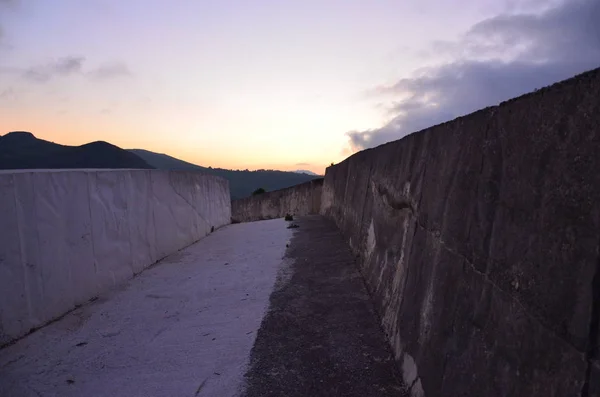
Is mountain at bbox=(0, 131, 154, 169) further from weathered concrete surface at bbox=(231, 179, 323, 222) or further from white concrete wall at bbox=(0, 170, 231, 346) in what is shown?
white concrete wall at bbox=(0, 170, 231, 346)

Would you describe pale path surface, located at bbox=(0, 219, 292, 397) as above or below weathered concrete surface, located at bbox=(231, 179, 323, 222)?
below

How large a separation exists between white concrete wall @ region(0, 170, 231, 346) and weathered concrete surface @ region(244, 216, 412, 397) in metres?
2.00

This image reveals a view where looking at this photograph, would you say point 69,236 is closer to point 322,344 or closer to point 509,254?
point 322,344

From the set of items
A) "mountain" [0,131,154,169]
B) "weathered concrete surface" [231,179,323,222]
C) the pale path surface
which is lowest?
the pale path surface

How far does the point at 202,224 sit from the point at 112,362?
6.71 metres

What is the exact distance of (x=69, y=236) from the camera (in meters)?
4.29

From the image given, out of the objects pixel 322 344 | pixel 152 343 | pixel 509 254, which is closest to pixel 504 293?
pixel 509 254

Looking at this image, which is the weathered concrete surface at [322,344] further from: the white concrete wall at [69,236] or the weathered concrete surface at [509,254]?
the white concrete wall at [69,236]

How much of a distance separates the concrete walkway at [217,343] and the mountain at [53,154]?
74.2 meters

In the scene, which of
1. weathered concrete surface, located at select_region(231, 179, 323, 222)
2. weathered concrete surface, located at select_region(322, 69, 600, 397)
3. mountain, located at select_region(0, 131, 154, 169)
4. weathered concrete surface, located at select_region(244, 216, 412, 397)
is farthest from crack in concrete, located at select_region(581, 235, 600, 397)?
Result: mountain, located at select_region(0, 131, 154, 169)

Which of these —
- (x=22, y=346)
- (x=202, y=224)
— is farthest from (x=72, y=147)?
(x=22, y=346)

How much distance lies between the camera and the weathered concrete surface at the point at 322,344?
2570mm

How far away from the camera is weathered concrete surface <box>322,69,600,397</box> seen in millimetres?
1142

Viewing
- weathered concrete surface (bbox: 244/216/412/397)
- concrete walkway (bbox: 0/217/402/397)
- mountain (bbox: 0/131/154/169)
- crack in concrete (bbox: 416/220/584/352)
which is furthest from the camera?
mountain (bbox: 0/131/154/169)
